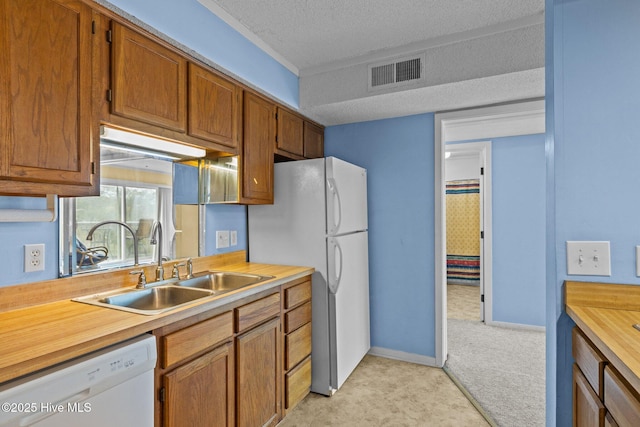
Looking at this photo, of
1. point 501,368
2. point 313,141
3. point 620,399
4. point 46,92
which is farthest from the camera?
point 313,141

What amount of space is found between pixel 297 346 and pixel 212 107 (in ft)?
5.39

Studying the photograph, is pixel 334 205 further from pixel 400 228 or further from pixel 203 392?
pixel 203 392

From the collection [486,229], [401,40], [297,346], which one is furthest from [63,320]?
[486,229]

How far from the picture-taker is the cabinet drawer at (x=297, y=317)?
2203 mm

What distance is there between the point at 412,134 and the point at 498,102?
0.71 meters

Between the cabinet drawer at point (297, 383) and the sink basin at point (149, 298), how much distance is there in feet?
2.77

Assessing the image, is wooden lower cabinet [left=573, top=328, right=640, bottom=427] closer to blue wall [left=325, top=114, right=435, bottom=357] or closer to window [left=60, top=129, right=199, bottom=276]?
blue wall [left=325, top=114, right=435, bottom=357]

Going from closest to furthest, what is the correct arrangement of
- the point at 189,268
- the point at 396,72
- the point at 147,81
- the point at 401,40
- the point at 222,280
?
the point at 147,81 → the point at 189,268 → the point at 222,280 → the point at 401,40 → the point at 396,72

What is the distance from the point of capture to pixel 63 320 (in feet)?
4.18

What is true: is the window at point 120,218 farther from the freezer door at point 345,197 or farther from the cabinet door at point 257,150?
the freezer door at point 345,197

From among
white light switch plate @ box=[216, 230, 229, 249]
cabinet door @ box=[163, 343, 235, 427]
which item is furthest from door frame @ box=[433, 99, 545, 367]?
cabinet door @ box=[163, 343, 235, 427]

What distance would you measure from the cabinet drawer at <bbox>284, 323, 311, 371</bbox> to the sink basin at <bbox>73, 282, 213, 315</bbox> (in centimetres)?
69

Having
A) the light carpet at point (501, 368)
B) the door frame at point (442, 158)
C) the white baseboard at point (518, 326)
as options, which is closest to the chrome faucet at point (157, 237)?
the door frame at point (442, 158)

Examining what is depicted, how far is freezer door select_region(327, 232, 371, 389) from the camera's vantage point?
2432 mm
